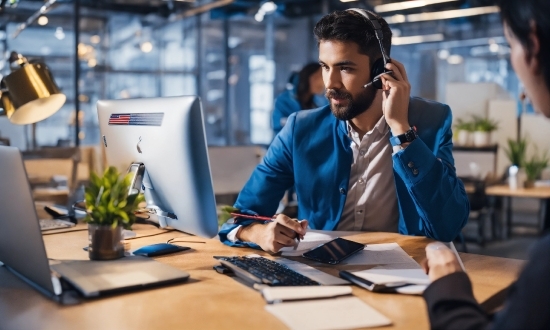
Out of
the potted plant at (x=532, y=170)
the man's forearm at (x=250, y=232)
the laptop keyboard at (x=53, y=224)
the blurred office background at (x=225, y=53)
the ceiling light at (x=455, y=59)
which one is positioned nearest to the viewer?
the man's forearm at (x=250, y=232)

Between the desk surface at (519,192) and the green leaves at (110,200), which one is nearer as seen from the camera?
the green leaves at (110,200)

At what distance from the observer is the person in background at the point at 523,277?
2.69 feet

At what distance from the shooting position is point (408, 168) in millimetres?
1790

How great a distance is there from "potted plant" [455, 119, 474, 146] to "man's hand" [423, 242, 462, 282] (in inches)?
224

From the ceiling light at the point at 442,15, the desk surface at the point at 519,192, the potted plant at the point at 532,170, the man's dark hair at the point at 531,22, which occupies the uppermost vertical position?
the ceiling light at the point at 442,15

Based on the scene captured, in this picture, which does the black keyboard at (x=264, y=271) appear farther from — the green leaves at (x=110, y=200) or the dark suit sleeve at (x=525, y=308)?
the dark suit sleeve at (x=525, y=308)

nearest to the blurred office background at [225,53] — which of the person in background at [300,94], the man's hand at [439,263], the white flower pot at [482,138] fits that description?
the white flower pot at [482,138]

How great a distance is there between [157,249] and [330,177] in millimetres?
697

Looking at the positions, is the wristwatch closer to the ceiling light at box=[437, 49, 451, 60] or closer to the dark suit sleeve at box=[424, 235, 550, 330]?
the dark suit sleeve at box=[424, 235, 550, 330]

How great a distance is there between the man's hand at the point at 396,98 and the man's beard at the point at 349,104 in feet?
0.63

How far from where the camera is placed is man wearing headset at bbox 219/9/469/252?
2049mm

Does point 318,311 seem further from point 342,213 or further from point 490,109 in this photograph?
point 490,109

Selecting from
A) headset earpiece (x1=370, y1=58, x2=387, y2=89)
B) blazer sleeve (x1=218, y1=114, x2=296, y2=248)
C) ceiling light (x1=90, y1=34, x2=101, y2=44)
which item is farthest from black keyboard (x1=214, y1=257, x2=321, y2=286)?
ceiling light (x1=90, y1=34, x2=101, y2=44)

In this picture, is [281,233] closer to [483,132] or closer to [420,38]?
[483,132]
